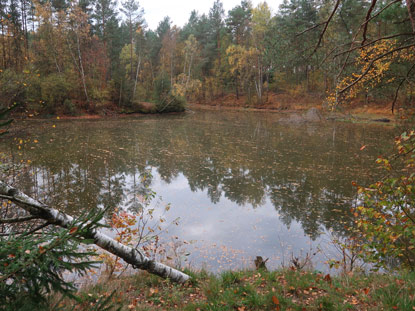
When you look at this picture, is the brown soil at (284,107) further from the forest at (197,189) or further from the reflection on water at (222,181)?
the reflection on water at (222,181)

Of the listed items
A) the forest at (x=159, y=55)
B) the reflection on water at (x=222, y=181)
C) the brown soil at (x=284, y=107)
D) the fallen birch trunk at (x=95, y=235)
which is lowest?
the reflection on water at (x=222, y=181)

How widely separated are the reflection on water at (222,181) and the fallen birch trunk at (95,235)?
71.7 inches

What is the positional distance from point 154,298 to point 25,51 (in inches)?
1235

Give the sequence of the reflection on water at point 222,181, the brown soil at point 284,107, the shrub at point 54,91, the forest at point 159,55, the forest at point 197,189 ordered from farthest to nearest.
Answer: the brown soil at point 284,107 → the shrub at point 54,91 → the forest at point 159,55 → the reflection on water at point 222,181 → the forest at point 197,189

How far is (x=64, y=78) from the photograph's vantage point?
1013 inches

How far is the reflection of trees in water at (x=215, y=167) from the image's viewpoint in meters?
8.40

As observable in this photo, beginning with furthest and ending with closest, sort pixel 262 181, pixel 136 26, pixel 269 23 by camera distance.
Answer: pixel 269 23
pixel 136 26
pixel 262 181

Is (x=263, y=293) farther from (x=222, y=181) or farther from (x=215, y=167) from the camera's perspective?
(x=215, y=167)

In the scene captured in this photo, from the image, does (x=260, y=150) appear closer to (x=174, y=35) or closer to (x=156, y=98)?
(x=156, y=98)

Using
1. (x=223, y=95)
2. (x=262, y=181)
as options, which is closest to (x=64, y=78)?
(x=262, y=181)

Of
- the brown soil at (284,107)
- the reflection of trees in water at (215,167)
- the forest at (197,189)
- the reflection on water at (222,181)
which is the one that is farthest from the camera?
the brown soil at (284,107)

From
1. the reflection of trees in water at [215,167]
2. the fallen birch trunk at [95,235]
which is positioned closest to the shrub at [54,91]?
the reflection of trees in water at [215,167]

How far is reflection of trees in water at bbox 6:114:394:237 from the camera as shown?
840 centimetres

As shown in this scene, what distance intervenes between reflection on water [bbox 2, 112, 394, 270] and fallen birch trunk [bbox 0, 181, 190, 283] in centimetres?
182
